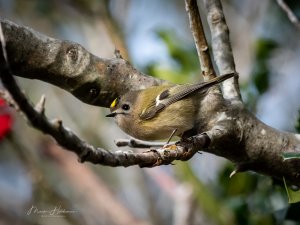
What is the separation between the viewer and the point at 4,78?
111 centimetres

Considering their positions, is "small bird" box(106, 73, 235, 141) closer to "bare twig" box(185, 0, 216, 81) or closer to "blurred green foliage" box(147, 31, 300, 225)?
"bare twig" box(185, 0, 216, 81)

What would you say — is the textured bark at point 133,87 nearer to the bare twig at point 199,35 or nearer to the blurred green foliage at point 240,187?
the bare twig at point 199,35

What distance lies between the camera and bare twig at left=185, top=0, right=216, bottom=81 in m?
2.10

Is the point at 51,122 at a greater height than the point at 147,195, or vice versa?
the point at 51,122

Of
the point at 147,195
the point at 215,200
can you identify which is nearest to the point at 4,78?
the point at 215,200

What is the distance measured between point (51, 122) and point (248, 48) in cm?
277

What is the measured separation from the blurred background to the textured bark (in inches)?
15.1

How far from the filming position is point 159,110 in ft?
9.02

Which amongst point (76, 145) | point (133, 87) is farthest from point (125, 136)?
point (76, 145)

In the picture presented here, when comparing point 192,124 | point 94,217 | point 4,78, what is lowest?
point 94,217

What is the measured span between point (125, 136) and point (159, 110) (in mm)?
1215

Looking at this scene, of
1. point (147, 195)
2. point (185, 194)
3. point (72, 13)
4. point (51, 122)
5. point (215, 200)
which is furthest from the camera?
point (72, 13)

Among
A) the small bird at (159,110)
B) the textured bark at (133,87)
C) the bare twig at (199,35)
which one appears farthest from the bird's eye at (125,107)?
the bare twig at (199,35)

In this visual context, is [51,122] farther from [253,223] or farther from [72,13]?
[72,13]
